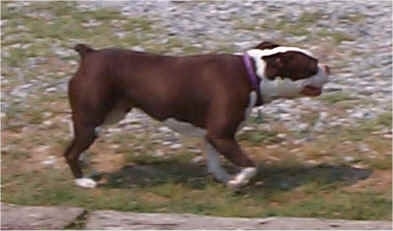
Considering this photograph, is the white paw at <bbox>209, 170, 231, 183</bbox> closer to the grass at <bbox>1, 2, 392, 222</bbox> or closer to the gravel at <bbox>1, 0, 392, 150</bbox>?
the grass at <bbox>1, 2, 392, 222</bbox>

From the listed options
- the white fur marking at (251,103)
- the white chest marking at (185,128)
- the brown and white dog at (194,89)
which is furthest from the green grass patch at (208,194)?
the white fur marking at (251,103)

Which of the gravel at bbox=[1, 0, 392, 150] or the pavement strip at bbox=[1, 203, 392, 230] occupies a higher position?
the gravel at bbox=[1, 0, 392, 150]

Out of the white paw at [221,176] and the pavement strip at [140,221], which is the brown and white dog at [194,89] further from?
the pavement strip at [140,221]

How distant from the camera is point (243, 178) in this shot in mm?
6195

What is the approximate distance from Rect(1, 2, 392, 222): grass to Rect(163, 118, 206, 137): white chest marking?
10.9 inches

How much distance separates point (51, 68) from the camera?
8.46 m

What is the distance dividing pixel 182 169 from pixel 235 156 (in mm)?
563

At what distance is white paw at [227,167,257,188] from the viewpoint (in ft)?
20.3

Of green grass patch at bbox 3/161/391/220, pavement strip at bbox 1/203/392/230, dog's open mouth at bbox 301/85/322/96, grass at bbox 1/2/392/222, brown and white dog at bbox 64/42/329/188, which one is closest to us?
pavement strip at bbox 1/203/392/230

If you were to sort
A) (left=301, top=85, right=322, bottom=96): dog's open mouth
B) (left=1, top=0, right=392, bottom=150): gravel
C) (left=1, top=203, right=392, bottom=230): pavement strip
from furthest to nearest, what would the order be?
(left=1, top=0, right=392, bottom=150): gravel → (left=301, top=85, right=322, bottom=96): dog's open mouth → (left=1, top=203, right=392, bottom=230): pavement strip

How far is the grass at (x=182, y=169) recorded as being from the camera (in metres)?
6.00

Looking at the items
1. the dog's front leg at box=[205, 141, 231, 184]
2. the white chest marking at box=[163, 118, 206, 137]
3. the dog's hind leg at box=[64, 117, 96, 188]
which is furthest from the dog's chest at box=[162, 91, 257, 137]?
the dog's hind leg at box=[64, 117, 96, 188]

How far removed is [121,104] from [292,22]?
3442 millimetres

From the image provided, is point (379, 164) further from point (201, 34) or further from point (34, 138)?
point (201, 34)
